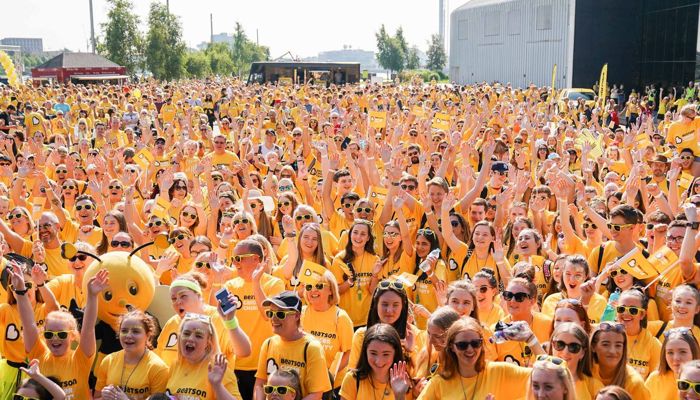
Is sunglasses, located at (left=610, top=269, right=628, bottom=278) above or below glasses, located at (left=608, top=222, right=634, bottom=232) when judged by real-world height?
below

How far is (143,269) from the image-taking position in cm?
541

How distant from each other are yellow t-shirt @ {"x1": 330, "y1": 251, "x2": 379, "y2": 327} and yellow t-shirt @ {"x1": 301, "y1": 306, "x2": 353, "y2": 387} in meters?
0.86

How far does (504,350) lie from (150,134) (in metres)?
10.6

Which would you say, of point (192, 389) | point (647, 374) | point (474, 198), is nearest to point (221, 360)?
point (192, 389)

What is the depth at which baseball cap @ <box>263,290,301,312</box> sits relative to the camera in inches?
187

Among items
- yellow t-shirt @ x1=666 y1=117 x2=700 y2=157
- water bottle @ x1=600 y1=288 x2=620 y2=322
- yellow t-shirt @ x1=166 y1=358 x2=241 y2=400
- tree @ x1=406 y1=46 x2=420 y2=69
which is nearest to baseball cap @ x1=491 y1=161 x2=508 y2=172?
yellow t-shirt @ x1=666 y1=117 x2=700 y2=157

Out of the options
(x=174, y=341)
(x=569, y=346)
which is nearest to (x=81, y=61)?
(x=174, y=341)

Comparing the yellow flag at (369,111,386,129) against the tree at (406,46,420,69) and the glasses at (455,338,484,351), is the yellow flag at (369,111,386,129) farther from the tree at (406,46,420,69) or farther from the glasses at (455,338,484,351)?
the tree at (406,46,420,69)

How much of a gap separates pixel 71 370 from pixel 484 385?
2.45 m

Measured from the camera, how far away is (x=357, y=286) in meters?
6.39

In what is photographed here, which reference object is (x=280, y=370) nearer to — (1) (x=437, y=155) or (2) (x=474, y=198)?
(2) (x=474, y=198)

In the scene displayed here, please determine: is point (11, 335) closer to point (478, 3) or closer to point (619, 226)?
point (619, 226)

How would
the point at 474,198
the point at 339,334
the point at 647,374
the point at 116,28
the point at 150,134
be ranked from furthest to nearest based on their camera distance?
the point at 116,28, the point at 150,134, the point at 474,198, the point at 339,334, the point at 647,374

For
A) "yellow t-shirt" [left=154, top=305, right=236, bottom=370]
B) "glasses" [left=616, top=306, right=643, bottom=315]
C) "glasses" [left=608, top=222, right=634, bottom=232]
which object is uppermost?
"glasses" [left=608, top=222, right=634, bottom=232]
